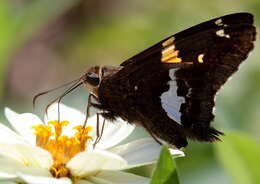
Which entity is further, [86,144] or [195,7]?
[195,7]

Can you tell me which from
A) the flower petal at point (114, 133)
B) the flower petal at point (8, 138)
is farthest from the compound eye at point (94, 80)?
the flower petal at point (8, 138)

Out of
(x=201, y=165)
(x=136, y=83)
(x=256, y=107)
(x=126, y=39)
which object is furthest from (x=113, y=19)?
(x=136, y=83)

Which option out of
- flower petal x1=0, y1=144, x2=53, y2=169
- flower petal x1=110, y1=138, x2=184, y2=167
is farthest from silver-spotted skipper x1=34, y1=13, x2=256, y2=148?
flower petal x1=0, y1=144, x2=53, y2=169

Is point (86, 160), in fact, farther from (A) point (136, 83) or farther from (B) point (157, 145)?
(A) point (136, 83)

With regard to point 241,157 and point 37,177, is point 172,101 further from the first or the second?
point 37,177

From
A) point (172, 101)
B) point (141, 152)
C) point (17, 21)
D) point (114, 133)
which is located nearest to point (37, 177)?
point (141, 152)

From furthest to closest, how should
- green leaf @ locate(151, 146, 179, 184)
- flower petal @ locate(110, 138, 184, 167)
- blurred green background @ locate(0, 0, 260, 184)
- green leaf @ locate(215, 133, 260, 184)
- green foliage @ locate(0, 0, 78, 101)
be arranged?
green foliage @ locate(0, 0, 78, 101) → blurred green background @ locate(0, 0, 260, 184) → green leaf @ locate(215, 133, 260, 184) → flower petal @ locate(110, 138, 184, 167) → green leaf @ locate(151, 146, 179, 184)

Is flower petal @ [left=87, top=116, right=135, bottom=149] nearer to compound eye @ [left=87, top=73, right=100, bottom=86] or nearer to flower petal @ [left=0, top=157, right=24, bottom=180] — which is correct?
compound eye @ [left=87, top=73, right=100, bottom=86]

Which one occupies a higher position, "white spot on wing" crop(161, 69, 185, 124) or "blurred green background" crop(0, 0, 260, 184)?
"blurred green background" crop(0, 0, 260, 184)
